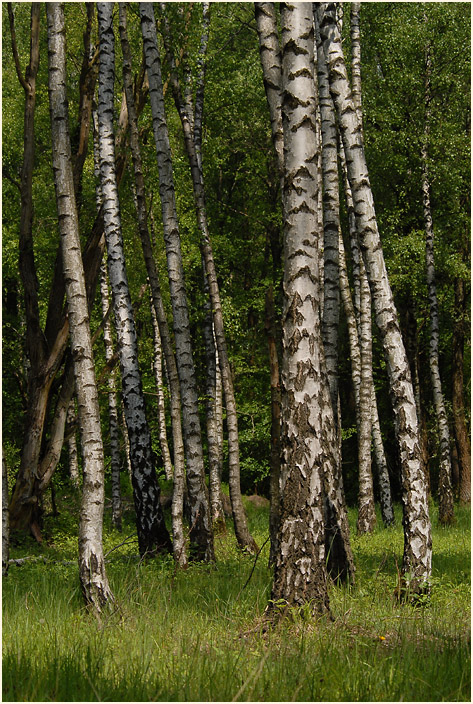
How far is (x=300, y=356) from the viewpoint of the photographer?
526cm

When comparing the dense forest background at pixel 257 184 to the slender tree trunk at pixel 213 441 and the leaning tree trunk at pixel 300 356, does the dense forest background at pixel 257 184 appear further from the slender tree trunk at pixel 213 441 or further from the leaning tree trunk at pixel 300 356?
the leaning tree trunk at pixel 300 356

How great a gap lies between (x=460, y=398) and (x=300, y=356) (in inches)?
675

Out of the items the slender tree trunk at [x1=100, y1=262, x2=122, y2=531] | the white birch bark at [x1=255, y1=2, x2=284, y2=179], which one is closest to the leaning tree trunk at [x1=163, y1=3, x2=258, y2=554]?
the white birch bark at [x1=255, y1=2, x2=284, y2=179]

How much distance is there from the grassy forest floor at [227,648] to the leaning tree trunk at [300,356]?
1.24 ft

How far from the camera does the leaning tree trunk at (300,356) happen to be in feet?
16.6

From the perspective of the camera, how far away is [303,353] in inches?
207

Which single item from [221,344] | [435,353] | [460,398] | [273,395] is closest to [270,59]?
[273,395]

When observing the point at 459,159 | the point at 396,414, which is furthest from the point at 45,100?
the point at 396,414

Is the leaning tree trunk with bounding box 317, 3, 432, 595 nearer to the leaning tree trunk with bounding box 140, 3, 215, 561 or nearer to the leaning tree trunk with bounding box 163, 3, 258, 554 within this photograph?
the leaning tree trunk with bounding box 140, 3, 215, 561

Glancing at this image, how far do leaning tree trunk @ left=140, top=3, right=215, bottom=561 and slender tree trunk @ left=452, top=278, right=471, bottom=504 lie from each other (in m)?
13.0

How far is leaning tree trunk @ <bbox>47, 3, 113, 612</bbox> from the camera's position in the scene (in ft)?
20.2

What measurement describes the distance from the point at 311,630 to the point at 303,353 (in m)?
1.98

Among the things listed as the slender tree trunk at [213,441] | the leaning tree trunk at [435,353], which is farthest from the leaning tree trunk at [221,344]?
the leaning tree trunk at [435,353]

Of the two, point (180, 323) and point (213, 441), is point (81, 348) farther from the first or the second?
point (213, 441)
